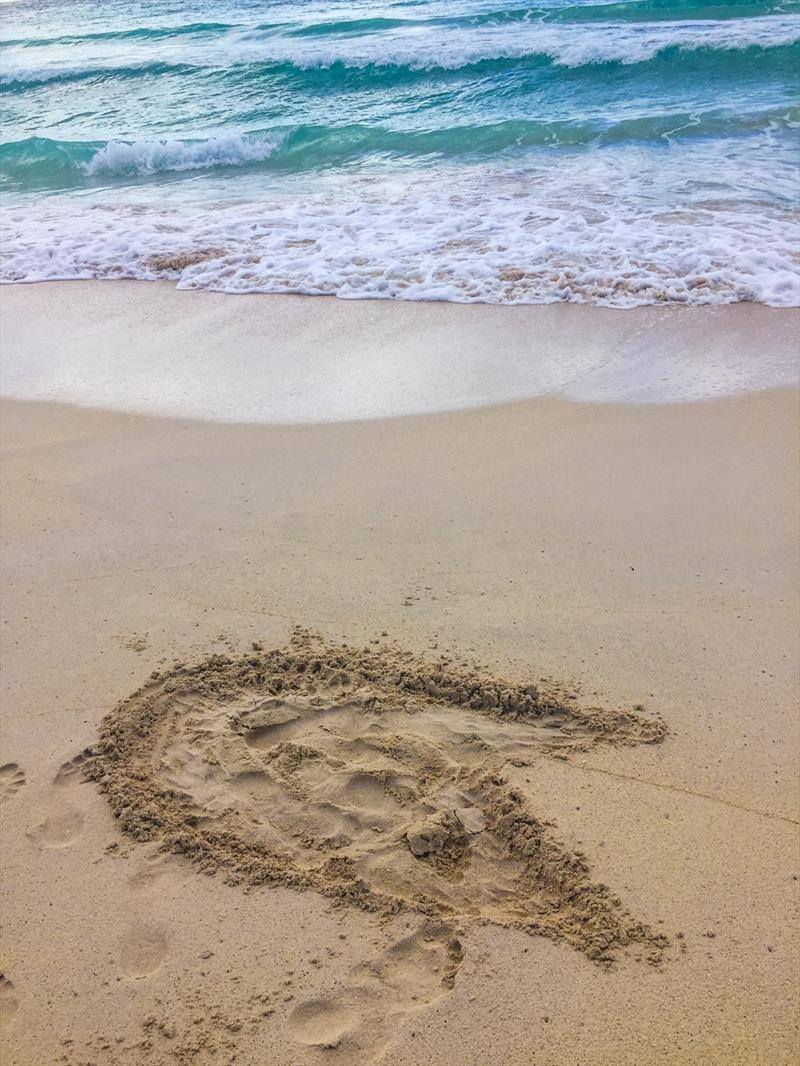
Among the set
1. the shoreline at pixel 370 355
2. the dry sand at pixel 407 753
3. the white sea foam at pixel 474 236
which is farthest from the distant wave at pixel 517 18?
the dry sand at pixel 407 753

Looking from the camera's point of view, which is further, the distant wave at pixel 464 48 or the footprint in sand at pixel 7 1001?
the distant wave at pixel 464 48

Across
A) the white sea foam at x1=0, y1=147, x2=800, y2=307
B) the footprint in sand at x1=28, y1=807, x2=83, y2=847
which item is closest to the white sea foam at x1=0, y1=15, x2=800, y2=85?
the white sea foam at x1=0, y1=147, x2=800, y2=307

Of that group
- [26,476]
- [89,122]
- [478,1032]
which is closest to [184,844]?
[478,1032]

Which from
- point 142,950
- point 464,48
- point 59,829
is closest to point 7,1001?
point 142,950

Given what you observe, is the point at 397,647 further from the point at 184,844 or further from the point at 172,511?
the point at 172,511

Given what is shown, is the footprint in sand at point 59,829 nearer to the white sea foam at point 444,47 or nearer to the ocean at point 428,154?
the ocean at point 428,154
